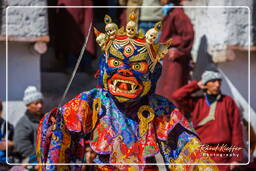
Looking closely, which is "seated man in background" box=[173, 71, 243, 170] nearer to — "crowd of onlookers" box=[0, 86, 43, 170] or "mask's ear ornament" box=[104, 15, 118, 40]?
"crowd of onlookers" box=[0, 86, 43, 170]

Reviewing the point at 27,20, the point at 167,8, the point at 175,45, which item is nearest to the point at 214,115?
the point at 175,45

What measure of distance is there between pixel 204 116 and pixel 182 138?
1151 millimetres

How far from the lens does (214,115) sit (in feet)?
14.5

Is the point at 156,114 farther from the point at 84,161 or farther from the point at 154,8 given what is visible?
the point at 154,8

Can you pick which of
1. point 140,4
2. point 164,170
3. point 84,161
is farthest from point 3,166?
point 140,4

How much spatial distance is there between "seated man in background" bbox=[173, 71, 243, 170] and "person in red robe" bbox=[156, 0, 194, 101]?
31 centimetres

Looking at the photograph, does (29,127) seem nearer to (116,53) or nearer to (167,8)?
(116,53)

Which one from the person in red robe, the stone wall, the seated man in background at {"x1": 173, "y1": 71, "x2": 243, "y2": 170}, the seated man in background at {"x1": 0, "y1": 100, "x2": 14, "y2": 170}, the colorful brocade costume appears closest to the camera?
the colorful brocade costume

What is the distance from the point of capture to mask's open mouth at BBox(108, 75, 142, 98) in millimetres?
3256

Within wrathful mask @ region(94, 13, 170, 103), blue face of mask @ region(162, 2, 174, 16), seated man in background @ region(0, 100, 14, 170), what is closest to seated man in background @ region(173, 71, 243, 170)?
blue face of mask @ region(162, 2, 174, 16)

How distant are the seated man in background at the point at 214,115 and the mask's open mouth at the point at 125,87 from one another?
3.64ft

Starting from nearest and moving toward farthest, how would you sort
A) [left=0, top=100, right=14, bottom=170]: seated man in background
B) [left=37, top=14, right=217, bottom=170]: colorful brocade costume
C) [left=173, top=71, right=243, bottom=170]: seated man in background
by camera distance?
[left=37, top=14, right=217, bottom=170]: colorful brocade costume < [left=0, top=100, right=14, bottom=170]: seated man in background < [left=173, top=71, right=243, bottom=170]: seated man in background

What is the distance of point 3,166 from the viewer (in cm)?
378

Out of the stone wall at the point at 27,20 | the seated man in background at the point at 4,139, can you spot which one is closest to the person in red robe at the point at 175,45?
the stone wall at the point at 27,20
